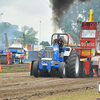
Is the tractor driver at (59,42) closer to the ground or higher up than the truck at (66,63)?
higher up

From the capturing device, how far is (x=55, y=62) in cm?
1320

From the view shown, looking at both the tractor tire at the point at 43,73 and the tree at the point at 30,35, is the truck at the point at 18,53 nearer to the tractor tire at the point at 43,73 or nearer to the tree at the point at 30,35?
the tractor tire at the point at 43,73

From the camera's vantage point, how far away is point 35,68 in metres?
13.1

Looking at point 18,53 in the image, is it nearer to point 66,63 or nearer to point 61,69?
point 66,63

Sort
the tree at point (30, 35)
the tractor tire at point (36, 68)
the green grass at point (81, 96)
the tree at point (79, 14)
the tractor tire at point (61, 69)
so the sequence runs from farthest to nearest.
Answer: the tree at point (30, 35) < the tree at point (79, 14) < the tractor tire at point (36, 68) < the tractor tire at point (61, 69) < the green grass at point (81, 96)

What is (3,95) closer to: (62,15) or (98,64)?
(98,64)

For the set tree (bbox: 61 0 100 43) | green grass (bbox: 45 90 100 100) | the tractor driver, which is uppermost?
tree (bbox: 61 0 100 43)

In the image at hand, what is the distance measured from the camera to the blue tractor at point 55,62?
1295 cm

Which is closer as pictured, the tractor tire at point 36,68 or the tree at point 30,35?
the tractor tire at point 36,68

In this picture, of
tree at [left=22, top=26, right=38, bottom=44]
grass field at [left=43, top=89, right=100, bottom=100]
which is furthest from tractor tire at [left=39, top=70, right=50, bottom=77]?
tree at [left=22, top=26, right=38, bottom=44]

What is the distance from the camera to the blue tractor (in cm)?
1295

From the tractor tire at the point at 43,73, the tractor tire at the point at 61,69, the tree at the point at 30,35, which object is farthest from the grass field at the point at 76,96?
the tree at the point at 30,35

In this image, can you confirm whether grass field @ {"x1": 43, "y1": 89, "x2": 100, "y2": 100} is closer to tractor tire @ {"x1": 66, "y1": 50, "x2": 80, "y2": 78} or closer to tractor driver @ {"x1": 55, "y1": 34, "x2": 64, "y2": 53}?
tractor tire @ {"x1": 66, "y1": 50, "x2": 80, "y2": 78}

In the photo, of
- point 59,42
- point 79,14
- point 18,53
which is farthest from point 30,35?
point 59,42
